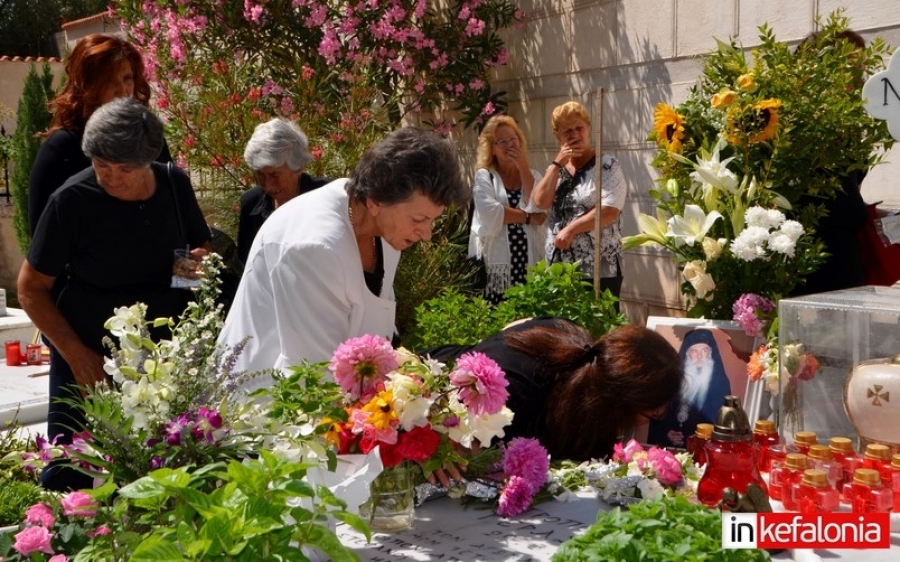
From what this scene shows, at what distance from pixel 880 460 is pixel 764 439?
0.31 m

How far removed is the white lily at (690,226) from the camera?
243 cm

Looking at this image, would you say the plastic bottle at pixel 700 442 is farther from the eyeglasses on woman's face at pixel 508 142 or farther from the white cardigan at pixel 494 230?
the eyeglasses on woman's face at pixel 508 142

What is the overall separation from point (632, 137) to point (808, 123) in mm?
3166

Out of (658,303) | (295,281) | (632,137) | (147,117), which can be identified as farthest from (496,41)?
(295,281)

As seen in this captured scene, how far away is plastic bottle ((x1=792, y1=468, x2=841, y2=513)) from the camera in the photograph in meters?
1.70

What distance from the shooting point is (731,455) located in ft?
5.82

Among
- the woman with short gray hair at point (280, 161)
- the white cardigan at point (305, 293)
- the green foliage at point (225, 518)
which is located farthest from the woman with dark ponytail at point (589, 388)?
the woman with short gray hair at point (280, 161)

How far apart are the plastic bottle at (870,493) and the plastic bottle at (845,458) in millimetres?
89

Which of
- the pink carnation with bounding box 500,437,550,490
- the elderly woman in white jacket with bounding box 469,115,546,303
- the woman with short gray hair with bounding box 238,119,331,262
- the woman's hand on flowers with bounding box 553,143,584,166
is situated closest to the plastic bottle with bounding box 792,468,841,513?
the pink carnation with bounding box 500,437,550,490

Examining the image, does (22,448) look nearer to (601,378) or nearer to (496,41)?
(601,378)

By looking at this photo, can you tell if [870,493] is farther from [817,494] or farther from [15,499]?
[15,499]

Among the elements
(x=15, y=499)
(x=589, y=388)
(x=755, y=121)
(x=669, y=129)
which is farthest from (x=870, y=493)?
(x=15, y=499)

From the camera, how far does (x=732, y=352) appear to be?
2428 mm

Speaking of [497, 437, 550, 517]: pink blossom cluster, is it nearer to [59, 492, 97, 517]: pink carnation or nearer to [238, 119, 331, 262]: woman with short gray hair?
[59, 492, 97, 517]: pink carnation
